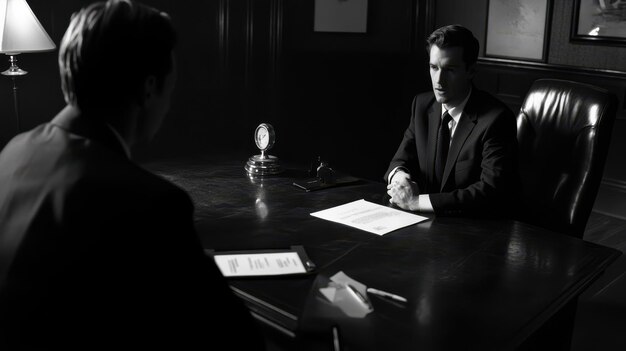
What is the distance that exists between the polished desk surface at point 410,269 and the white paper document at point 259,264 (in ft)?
0.14

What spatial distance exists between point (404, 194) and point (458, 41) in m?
0.71

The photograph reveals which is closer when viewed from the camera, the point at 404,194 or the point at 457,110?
the point at 404,194

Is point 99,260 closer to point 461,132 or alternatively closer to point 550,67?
point 461,132

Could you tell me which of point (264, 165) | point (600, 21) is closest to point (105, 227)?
point (264, 165)

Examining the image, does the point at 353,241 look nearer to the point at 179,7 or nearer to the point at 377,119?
the point at 179,7

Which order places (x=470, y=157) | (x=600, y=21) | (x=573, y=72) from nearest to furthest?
(x=470, y=157) → (x=600, y=21) → (x=573, y=72)

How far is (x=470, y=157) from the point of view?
2848 mm

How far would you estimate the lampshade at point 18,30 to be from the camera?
316cm

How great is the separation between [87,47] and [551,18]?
4.52m

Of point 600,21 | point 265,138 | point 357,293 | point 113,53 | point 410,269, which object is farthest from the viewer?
point 600,21

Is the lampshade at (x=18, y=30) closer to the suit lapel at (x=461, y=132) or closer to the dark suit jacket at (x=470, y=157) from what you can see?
the dark suit jacket at (x=470, y=157)

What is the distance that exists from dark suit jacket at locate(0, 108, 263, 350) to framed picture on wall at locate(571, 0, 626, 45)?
14.3 feet

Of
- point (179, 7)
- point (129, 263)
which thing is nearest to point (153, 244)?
point (129, 263)

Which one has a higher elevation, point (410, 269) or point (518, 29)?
point (518, 29)
